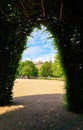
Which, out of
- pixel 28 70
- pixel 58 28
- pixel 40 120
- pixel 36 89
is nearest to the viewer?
pixel 40 120

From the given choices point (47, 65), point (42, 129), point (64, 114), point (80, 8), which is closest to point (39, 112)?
point (64, 114)

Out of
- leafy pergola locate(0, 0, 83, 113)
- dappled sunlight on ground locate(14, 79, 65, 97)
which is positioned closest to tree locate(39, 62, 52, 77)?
dappled sunlight on ground locate(14, 79, 65, 97)

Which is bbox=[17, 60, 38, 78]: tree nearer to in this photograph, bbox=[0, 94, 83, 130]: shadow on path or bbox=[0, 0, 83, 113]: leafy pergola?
bbox=[0, 0, 83, 113]: leafy pergola

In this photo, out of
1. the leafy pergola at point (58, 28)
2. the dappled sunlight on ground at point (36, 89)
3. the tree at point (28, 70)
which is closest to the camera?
the leafy pergola at point (58, 28)

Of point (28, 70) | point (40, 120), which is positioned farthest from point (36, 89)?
point (28, 70)

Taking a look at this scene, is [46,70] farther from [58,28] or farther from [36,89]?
[58,28]

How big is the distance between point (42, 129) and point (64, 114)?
7.22ft

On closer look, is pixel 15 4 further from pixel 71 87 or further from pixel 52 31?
pixel 71 87

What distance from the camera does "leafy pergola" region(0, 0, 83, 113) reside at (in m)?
8.78

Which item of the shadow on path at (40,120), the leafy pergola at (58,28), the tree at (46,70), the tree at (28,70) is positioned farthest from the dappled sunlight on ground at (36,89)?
the tree at (28,70)

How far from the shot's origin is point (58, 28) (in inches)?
378

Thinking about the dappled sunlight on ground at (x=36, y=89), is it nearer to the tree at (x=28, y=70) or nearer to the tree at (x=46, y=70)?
the tree at (x=46, y=70)

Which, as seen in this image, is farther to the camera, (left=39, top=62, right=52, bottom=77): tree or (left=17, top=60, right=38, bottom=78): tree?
(left=17, top=60, right=38, bottom=78): tree

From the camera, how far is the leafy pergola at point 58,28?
878 centimetres
